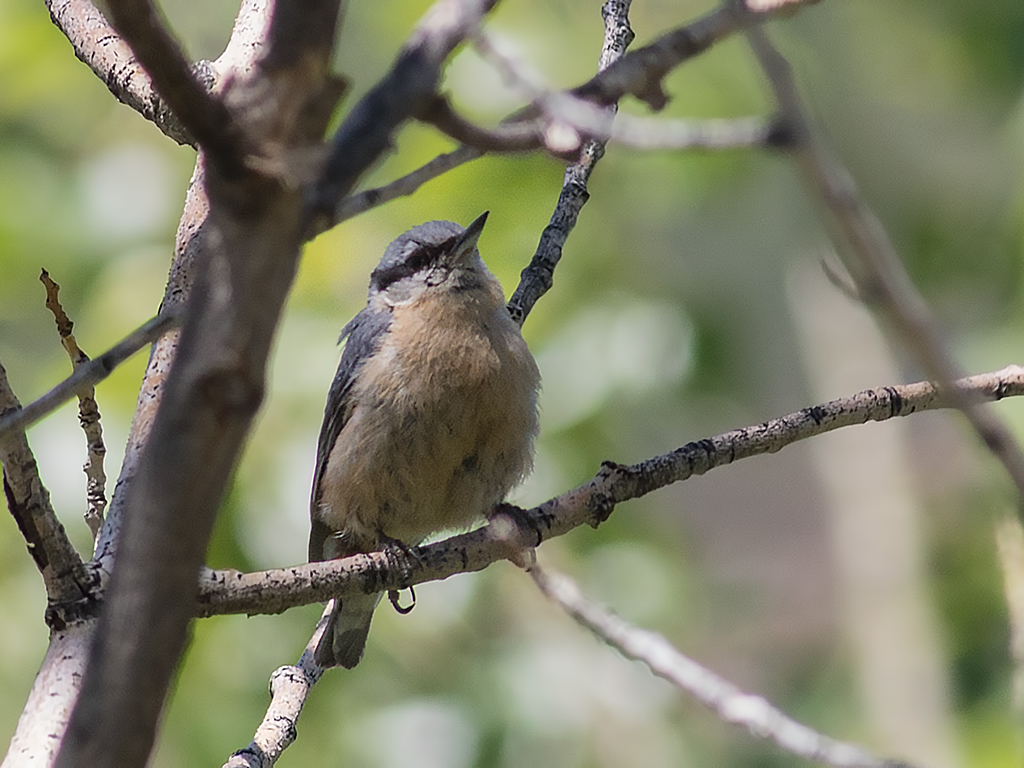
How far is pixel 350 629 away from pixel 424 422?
0.81m

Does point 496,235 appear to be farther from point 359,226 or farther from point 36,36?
point 36,36

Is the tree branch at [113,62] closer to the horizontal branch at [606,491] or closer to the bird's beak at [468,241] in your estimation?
the bird's beak at [468,241]

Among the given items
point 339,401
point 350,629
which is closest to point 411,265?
point 339,401

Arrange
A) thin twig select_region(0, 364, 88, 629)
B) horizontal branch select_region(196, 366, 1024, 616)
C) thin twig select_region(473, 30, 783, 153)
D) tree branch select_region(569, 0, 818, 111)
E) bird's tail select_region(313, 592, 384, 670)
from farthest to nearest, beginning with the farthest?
bird's tail select_region(313, 592, 384, 670)
horizontal branch select_region(196, 366, 1024, 616)
thin twig select_region(0, 364, 88, 629)
tree branch select_region(569, 0, 818, 111)
thin twig select_region(473, 30, 783, 153)

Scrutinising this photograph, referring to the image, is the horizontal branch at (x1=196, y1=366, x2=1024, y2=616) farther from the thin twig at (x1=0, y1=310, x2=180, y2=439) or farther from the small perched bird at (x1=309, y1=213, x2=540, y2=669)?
the small perched bird at (x1=309, y1=213, x2=540, y2=669)

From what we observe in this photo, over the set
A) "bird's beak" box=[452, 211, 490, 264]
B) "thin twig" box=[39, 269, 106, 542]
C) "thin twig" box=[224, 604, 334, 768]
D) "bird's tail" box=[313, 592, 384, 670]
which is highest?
"bird's beak" box=[452, 211, 490, 264]

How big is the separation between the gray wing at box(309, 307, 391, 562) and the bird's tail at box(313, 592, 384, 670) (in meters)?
0.32

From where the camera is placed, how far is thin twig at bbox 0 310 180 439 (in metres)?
1.71

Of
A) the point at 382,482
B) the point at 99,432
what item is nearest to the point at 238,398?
the point at 99,432

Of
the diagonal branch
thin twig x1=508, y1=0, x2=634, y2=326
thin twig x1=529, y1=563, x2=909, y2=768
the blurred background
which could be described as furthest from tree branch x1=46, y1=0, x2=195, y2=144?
the diagonal branch

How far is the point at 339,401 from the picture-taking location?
4340mm

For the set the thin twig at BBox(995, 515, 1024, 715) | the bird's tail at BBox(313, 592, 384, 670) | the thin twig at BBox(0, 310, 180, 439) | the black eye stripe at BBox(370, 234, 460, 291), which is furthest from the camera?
the black eye stripe at BBox(370, 234, 460, 291)

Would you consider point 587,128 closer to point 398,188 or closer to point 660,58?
point 660,58

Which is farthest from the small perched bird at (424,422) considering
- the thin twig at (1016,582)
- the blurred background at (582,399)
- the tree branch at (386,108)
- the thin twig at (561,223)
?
the tree branch at (386,108)
